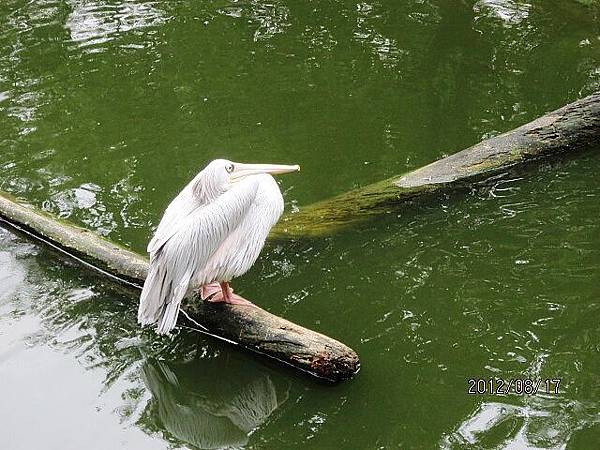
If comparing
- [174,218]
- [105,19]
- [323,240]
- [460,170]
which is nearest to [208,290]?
[174,218]

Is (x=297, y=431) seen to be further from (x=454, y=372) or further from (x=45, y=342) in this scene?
(x=45, y=342)

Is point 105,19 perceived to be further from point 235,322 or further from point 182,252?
point 235,322

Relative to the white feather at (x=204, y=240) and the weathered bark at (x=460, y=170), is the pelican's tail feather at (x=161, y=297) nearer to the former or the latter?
the white feather at (x=204, y=240)

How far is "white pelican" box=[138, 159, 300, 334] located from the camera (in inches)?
134

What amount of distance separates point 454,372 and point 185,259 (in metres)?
1.23

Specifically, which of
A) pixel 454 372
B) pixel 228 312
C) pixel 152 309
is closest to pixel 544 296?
pixel 454 372

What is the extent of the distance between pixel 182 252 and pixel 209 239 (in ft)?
0.43

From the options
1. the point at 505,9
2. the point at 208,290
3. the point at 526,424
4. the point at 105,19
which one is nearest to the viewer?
the point at 526,424

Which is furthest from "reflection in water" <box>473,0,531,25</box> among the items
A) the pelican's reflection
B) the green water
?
the pelican's reflection

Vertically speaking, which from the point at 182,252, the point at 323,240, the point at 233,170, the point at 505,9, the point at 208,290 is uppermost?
the point at 233,170

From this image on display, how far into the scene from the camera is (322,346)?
321 centimetres

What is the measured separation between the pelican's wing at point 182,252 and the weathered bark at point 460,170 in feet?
2.96

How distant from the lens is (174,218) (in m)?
3.55

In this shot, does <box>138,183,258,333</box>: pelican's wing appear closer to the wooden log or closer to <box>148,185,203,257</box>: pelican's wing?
<box>148,185,203,257</box>: pelican's wing
